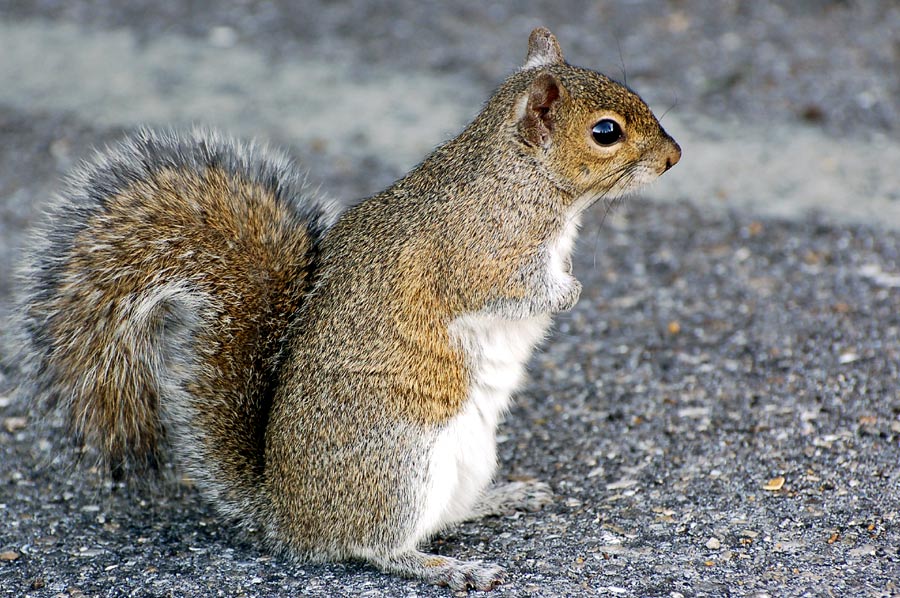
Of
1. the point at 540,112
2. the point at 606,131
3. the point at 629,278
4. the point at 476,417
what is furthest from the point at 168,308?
the point at 629,278

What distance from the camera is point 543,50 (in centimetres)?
293

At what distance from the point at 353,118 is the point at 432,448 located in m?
3.08

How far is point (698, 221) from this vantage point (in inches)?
171

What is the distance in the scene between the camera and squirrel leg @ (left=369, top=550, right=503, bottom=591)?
2.46m

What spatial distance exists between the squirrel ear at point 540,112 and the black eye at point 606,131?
10 centimetres

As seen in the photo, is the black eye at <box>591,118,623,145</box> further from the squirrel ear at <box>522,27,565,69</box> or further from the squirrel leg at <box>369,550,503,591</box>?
the squirrel leg at <box>369,550,503,591</box>

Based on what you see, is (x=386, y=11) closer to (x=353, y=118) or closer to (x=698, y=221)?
(x=353, y=118)

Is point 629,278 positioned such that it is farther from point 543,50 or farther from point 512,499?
point 512,499

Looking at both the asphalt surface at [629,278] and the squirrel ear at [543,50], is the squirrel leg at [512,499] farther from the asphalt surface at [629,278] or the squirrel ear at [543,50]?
the squirrel ear at [543,50]

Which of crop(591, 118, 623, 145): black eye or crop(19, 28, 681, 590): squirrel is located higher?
crop(591, 118, 623, 145): black eye

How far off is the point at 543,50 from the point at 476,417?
101 centimetres

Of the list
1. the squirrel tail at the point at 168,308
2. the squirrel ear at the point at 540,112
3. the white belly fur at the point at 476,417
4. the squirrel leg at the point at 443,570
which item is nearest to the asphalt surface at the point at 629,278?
the squirrel leg at the point at 443,570

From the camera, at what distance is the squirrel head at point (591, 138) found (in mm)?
2615

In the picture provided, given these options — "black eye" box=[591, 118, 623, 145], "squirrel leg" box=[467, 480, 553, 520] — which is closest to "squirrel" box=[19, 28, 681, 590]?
"black eye" box=[591, 118, 623, 145]
